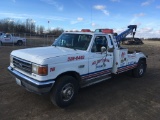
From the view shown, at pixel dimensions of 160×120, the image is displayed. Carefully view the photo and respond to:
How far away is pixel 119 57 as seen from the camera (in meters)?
7.07

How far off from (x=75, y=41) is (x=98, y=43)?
2.50ft

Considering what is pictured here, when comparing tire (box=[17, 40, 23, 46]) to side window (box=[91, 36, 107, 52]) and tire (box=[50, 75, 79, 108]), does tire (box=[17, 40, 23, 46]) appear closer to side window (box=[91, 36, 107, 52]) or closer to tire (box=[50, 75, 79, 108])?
side window (box=[91, 36, 107, 52])

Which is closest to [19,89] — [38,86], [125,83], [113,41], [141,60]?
[38,86]

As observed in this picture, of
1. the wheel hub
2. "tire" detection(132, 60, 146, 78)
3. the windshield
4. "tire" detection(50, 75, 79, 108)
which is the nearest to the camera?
"tire" detection(50, 75, 79, 108)

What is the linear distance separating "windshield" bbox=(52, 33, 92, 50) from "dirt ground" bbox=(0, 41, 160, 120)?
5.20 ft

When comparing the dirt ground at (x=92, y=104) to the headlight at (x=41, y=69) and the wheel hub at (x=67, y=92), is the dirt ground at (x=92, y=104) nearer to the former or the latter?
the wheel hub at (x=67, y=92)

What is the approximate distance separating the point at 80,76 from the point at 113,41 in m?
2.18

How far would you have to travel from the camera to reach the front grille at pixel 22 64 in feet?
16.3

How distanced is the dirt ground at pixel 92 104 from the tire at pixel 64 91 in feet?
0.66

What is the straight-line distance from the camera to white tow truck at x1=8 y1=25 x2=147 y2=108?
15.6 ft

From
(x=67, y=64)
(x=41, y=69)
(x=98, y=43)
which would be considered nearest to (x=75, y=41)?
(x=98, y=43)

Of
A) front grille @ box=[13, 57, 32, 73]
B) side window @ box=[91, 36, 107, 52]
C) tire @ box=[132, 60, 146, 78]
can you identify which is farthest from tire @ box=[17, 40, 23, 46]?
front grille @ box=[13, 57, 32, 73]

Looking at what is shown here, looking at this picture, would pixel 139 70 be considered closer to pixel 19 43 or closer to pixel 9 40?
pixel 9 40

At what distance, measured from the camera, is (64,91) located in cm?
516
